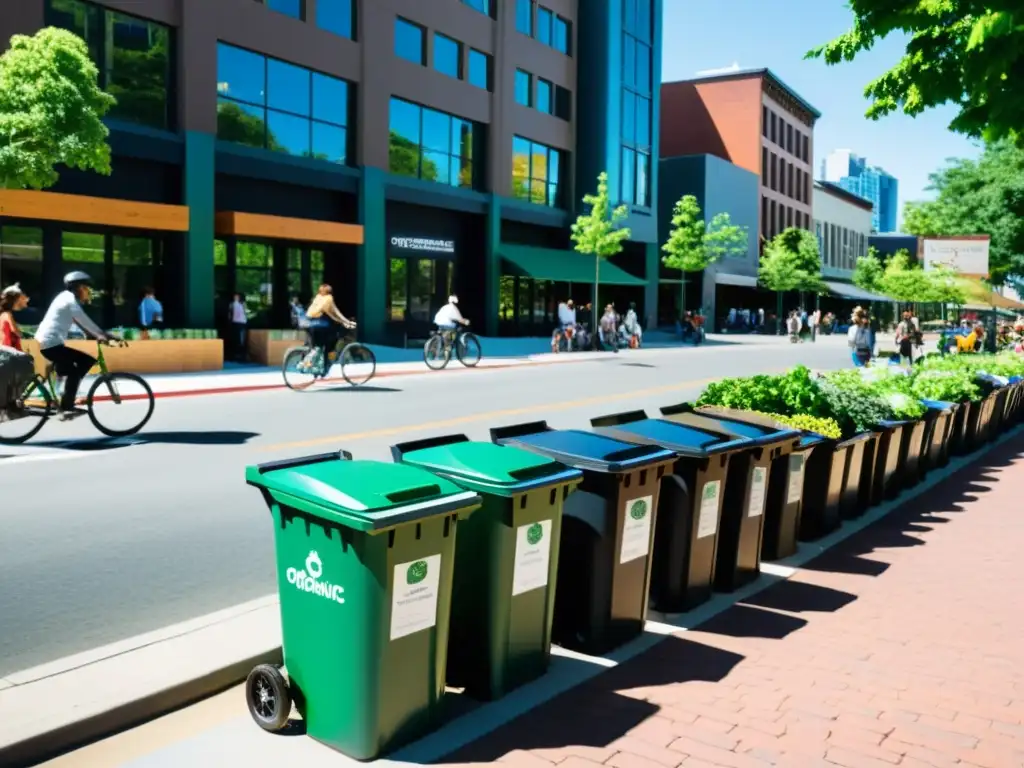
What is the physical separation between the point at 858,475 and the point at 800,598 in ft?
8.48

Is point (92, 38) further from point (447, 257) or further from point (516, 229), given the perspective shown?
point (516, 229)

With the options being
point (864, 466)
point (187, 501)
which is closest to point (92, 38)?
point (187, 501)

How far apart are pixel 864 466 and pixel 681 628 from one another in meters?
3.90

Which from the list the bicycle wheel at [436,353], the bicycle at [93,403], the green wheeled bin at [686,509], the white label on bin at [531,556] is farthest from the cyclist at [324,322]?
the white label on bin at [531,556]

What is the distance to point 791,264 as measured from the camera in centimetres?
6438

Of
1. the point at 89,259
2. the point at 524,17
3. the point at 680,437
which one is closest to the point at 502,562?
the point at 680,437

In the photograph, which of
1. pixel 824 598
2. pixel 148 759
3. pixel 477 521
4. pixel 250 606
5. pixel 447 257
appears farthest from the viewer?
pixel 447 257

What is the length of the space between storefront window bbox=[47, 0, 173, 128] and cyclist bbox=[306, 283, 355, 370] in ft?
32.0

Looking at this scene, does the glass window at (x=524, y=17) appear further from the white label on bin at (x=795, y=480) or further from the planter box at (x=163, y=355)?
the white label on bin at (x=795, y=480)

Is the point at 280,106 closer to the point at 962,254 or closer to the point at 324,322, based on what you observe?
the point at 324,322

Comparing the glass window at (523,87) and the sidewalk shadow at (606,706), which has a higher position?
the glass window at (523,87)

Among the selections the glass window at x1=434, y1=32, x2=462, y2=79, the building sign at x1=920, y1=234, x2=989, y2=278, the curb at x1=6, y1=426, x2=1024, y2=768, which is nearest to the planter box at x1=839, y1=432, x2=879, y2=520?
the curb at x1=6, y1=426, x2=1024, y2=768

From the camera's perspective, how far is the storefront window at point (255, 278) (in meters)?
28.0

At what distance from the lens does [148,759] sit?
3771 mm
